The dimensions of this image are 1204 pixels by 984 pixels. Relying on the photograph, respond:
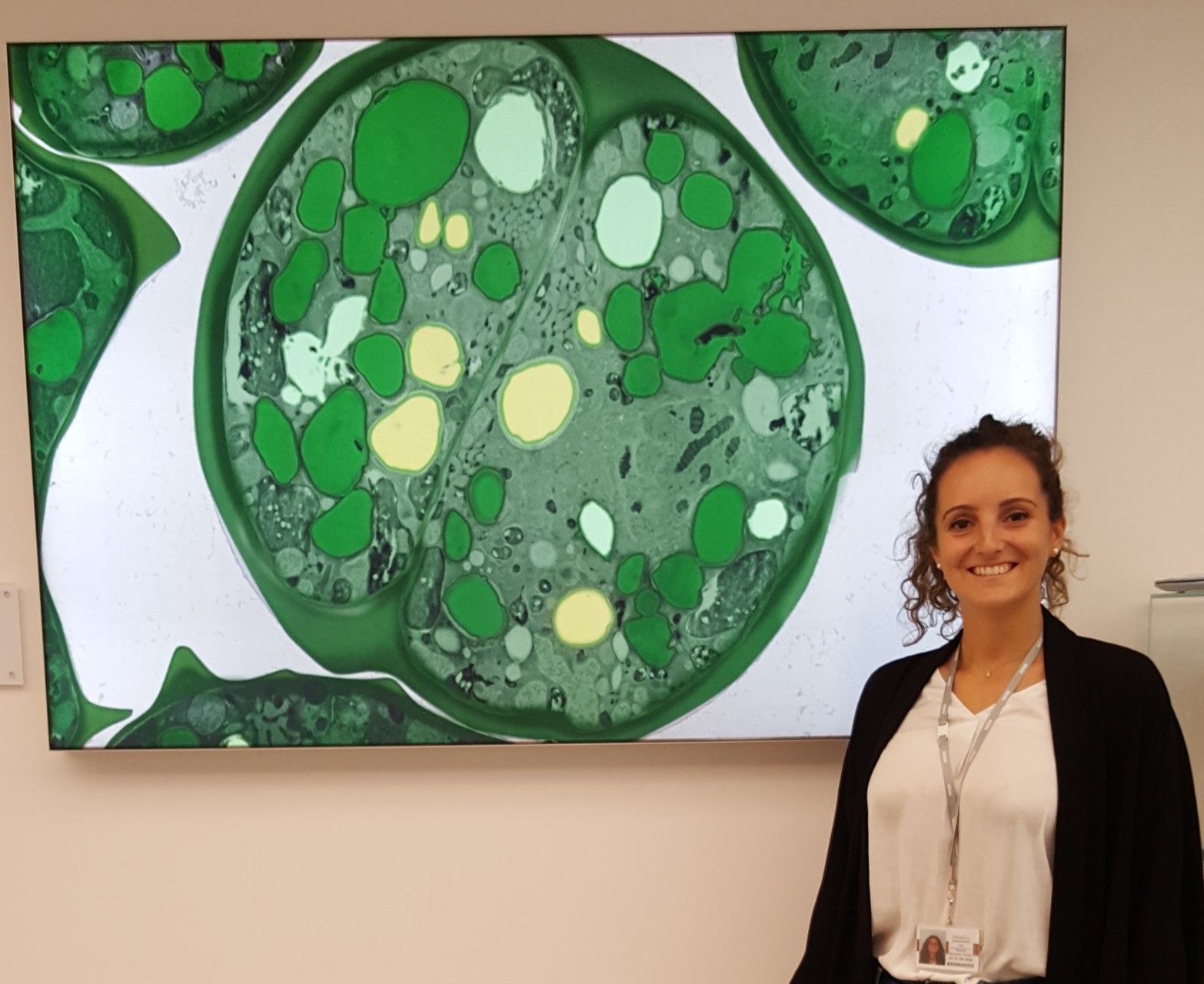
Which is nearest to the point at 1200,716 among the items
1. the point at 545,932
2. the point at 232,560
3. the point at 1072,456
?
the point at 1072,456

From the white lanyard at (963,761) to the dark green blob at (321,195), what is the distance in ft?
3.97

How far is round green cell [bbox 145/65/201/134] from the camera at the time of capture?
56.1 inches

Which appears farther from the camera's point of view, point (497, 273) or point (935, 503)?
point (497, 273)

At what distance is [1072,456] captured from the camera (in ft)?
4.95

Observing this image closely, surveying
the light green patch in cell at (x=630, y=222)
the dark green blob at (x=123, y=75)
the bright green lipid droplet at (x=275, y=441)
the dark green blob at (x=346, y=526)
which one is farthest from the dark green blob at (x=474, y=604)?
the dark green blob at (x=123, y=75)

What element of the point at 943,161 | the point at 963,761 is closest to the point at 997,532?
the point at 963,761

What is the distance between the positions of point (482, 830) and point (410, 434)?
2.29 feet

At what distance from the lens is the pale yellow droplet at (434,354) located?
145cm

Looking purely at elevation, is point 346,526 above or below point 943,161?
below

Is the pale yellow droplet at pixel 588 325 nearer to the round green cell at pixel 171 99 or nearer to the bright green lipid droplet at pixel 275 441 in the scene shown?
the bright green lipid droplet at pixel 275 441

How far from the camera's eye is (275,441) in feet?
4.79

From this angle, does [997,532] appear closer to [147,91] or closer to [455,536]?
[455,536]

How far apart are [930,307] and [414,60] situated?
926 mm

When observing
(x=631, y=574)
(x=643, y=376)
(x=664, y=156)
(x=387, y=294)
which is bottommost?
(x=631, y=574)
